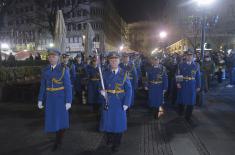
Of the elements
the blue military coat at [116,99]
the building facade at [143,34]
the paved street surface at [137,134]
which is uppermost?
the building facade at [143,34]

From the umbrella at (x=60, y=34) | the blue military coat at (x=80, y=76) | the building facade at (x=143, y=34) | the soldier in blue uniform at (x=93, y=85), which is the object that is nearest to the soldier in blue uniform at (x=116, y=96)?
the soldier in blue uniform at (x=93, y=85)

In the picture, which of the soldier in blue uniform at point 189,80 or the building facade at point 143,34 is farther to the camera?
the building facade at point 143,34

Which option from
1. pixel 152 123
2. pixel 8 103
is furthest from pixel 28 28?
pixel 152 123

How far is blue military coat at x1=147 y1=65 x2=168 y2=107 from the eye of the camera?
9359mm

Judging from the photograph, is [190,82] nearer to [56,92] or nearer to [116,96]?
[116,96]

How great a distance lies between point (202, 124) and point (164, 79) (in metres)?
1.72

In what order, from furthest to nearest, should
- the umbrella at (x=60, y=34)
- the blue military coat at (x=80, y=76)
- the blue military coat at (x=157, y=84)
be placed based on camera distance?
the blue military coat at (x=80, y=76) < the umbrella at (x=60, y=34) < the blue military coat at (x=157, y=84)

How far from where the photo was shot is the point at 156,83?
9445mm

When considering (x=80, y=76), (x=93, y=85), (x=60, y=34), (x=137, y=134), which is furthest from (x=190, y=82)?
(x=80, y=76)

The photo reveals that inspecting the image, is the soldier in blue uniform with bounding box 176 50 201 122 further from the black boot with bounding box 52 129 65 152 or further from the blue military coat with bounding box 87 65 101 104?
the black boot with bounding box 52 129 65 152

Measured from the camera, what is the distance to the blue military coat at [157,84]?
936 cm

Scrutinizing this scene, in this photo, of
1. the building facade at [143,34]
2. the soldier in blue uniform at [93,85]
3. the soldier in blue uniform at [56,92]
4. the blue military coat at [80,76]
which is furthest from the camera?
the building facade at [143,34]

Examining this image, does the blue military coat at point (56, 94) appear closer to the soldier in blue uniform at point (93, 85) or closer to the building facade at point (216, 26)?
the soldier in blue uniform at point (93, 85)

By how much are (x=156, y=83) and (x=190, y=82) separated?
1018 mm
